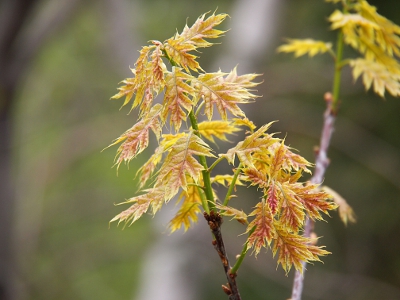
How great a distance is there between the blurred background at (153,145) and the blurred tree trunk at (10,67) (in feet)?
0.04

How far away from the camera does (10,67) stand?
13.8ft

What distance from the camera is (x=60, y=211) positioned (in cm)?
713

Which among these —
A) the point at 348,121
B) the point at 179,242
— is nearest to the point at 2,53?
the point at 179,242

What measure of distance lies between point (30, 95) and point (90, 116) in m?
1.14

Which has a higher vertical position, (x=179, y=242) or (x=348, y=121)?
(x=348, y=121)

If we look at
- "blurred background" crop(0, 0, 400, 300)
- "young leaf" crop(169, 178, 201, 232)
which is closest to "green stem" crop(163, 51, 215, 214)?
"young leaf" crop(169, 178, 201, 232)

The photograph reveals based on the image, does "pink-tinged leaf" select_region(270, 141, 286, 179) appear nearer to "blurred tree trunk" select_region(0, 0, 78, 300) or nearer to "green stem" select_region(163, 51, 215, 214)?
"green stem" select_region(163, 51, 215, 214)

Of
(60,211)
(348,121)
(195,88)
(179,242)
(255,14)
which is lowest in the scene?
(60,211)

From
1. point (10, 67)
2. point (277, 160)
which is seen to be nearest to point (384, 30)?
point (277, 160)

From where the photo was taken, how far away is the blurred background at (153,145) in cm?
452

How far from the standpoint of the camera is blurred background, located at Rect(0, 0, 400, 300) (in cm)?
452

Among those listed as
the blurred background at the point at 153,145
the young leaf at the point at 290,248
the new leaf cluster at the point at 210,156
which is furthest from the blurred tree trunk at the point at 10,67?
the young leaf at the point at 290,248

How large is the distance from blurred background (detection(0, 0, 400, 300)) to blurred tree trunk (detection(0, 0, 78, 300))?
0.01 metres

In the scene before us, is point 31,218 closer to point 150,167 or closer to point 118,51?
point 118,51
